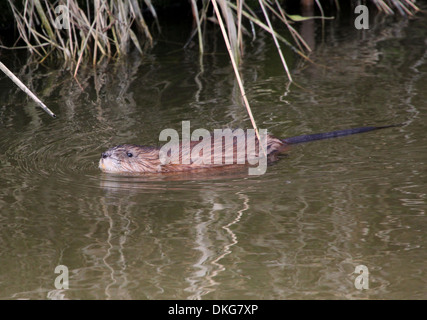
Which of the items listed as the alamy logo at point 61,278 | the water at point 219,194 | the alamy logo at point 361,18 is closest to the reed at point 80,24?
the water at point 219,194

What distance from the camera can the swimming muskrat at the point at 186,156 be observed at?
3992 mm

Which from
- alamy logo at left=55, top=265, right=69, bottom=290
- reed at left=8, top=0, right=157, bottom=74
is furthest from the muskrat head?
reed at left=8, top=0, right=157, bottom=74

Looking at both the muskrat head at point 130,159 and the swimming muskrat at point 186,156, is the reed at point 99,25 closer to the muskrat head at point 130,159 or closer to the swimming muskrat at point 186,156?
the swimming muskrat at point 186,156

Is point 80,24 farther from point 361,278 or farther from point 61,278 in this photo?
point 361,278

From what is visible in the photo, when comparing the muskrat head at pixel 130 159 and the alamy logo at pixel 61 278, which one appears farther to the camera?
the muskrat head at pixel 130 159

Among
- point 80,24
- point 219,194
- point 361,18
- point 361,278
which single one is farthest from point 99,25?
point 361,278

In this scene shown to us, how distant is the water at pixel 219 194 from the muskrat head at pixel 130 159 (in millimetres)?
81

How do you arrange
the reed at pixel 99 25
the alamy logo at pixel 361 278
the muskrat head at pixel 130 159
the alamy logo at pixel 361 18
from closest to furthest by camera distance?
the alamy logo at pixel 361 278, the muskrat head at pixel 130 159, the reed at pixel 99 25, the alamy logo at pixel 361 18

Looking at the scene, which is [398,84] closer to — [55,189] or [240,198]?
[240,198]

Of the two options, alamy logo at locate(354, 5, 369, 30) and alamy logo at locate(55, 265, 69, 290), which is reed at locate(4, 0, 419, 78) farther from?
alamy logo at locate(55, 265, 69, 290)

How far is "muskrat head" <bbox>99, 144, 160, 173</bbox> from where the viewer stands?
3958 mm

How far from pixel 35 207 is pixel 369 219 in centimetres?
166

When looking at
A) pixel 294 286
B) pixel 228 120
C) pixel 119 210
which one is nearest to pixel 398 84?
pixel 228 120

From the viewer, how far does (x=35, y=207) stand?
11.2 feet
